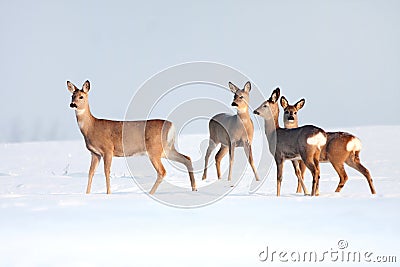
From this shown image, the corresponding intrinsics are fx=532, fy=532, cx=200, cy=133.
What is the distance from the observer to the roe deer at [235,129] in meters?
10.2

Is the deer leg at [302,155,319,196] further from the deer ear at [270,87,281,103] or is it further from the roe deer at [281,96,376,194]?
the deer ear at [270,87,281,103]

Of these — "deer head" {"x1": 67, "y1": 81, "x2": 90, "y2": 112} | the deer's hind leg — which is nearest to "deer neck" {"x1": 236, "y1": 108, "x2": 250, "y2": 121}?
the deer's hind leg

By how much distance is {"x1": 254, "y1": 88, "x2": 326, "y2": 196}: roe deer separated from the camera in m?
8.92

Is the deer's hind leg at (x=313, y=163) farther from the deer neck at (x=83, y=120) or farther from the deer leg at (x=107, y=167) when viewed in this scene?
the deer neck at (x=83, y=120)

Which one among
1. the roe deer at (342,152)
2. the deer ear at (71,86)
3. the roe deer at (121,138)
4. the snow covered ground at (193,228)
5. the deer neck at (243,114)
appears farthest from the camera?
the deer neck at (243,114)

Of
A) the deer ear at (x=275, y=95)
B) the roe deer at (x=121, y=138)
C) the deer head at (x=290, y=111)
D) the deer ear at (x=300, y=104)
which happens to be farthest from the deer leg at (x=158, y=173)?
the deer ear at (x=300, y=104)

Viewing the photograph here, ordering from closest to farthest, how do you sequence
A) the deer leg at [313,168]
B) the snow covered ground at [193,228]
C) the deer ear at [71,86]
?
the snow covered ground at [193,228] < the deer leg at [313,168] < the deer ear at [71,86]

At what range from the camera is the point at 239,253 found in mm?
6008

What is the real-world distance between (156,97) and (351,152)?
3.59m

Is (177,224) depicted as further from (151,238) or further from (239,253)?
(239,253)

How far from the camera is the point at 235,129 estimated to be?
10812 millimetres

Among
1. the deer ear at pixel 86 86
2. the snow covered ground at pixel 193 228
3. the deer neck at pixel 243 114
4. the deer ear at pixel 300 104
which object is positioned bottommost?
the snow covered ground at pixel 193 228

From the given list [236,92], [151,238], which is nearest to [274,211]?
[151,238]

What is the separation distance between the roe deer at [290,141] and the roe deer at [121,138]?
1.59m
